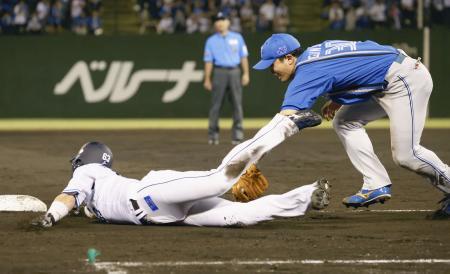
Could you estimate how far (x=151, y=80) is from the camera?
2586 centimetres

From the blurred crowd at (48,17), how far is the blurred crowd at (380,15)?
6390 millimetres

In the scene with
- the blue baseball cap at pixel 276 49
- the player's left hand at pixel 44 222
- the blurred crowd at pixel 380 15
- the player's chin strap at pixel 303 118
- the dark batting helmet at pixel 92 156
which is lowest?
the blurred crowd at pixel 380 15

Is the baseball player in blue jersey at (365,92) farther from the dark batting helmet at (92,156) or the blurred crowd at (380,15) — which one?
the blurred crowd at (380,15)

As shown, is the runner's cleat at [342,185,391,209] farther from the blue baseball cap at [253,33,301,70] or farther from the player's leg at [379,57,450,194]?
the blue baseball cap at [253,33,301,70]

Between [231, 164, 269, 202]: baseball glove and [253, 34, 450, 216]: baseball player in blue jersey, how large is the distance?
81cm

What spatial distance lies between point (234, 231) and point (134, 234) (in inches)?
36.3

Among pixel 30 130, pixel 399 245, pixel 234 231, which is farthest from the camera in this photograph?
pixel 30 130

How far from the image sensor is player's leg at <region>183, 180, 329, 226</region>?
9.01m

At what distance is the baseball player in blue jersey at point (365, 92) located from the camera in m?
9.42

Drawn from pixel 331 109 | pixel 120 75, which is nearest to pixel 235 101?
pixel 120 75

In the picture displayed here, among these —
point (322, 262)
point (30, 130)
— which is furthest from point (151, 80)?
point (322, 262)

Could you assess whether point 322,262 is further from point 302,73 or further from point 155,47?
point 155,47

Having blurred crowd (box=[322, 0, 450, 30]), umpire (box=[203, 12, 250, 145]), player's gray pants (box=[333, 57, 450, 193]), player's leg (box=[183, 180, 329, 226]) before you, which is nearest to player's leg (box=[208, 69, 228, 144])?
umpire (box=[203, 12, 250, 145])

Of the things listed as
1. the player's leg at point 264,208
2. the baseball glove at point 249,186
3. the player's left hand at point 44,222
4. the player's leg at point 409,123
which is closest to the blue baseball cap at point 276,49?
the baseball glove at point 249,186
